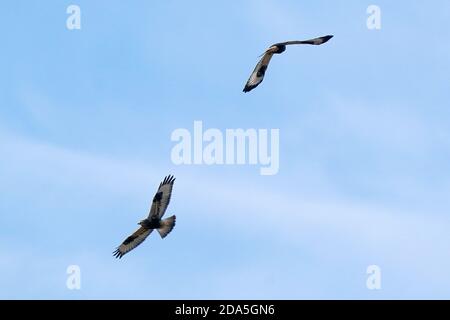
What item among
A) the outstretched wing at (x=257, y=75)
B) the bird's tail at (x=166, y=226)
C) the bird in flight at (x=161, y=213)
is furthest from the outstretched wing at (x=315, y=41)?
the bird's tail at (x=166, y=226)

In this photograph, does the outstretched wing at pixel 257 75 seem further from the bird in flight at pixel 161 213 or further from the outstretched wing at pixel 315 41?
the bird in flight at pixel 161 213

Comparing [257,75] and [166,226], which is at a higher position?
[257,75]

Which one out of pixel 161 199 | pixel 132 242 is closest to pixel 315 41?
pixel 161 199

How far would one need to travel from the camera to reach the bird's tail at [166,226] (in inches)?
1166

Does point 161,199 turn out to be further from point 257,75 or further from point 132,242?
point 257,75

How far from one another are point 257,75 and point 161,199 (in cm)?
352

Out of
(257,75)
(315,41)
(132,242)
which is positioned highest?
(315,41)

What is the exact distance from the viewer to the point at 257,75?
31047 millimetres

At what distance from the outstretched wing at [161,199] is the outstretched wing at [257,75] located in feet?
9.20
